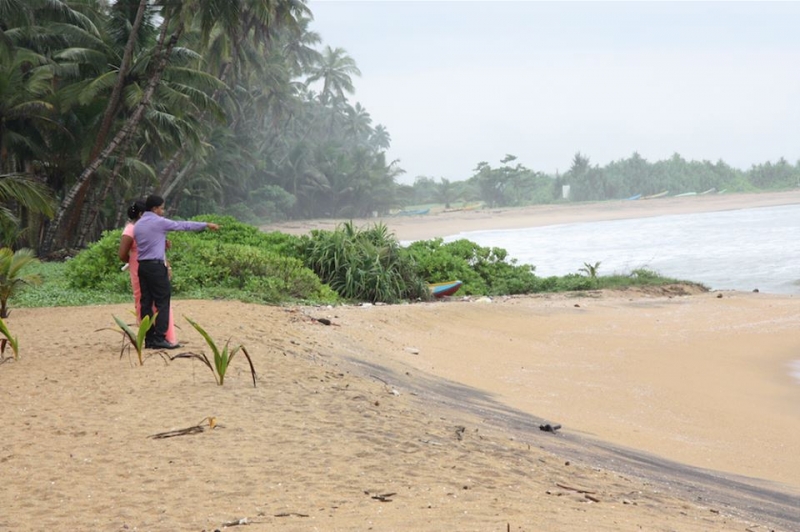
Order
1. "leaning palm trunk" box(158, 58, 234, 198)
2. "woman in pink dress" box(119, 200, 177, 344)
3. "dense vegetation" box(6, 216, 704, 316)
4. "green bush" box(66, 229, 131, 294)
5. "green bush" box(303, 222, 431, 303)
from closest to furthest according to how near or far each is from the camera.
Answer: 1. "woman in pink dress" box(119, 200, 177, 344)
2. "dense vegetation" box(6, 216, 704, 316)
3. "green bush" box(66, 229, 131, 294)
4. "green bush" box(303, 222, 431, 303)
5. "leaning palm trunk" box(158, 58, 234, 198)

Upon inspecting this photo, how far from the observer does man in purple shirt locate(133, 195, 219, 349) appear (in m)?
8.24

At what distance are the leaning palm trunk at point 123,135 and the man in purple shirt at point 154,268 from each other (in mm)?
15056

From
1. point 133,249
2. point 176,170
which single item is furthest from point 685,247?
point 133,249

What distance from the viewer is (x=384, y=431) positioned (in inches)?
227

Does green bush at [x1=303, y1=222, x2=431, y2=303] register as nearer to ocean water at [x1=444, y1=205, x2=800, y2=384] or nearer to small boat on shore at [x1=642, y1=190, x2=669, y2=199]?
ocean water at [x1=444, y1=205, x2=800, y2=384]

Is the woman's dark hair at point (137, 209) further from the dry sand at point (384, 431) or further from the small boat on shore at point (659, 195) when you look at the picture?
the small boat on shore at point (659, 195)

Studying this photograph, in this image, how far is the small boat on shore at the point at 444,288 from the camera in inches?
666

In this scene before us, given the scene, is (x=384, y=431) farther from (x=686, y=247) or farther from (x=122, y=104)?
(x=686, y=247)

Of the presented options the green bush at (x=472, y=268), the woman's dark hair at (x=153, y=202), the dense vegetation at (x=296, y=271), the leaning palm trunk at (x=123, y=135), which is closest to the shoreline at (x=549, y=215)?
the leaning palm trunk at (x=123, y=135)

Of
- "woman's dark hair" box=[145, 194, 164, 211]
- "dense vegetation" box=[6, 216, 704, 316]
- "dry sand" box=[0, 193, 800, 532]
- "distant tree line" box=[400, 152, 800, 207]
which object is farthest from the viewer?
"distant tree line" box=[400, 152, 800, 207]

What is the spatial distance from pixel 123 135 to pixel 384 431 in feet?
63.3

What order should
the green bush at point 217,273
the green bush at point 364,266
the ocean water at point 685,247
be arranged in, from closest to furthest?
the green bush at point 217,273 → the green bush at point 364,266 → the ocean water at point 685,247

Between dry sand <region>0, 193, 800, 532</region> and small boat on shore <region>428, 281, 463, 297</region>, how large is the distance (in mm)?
4201

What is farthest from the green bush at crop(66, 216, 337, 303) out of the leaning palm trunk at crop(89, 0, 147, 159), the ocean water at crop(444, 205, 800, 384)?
the leaning palm trunk at crop(89, 0, 147, 159)
